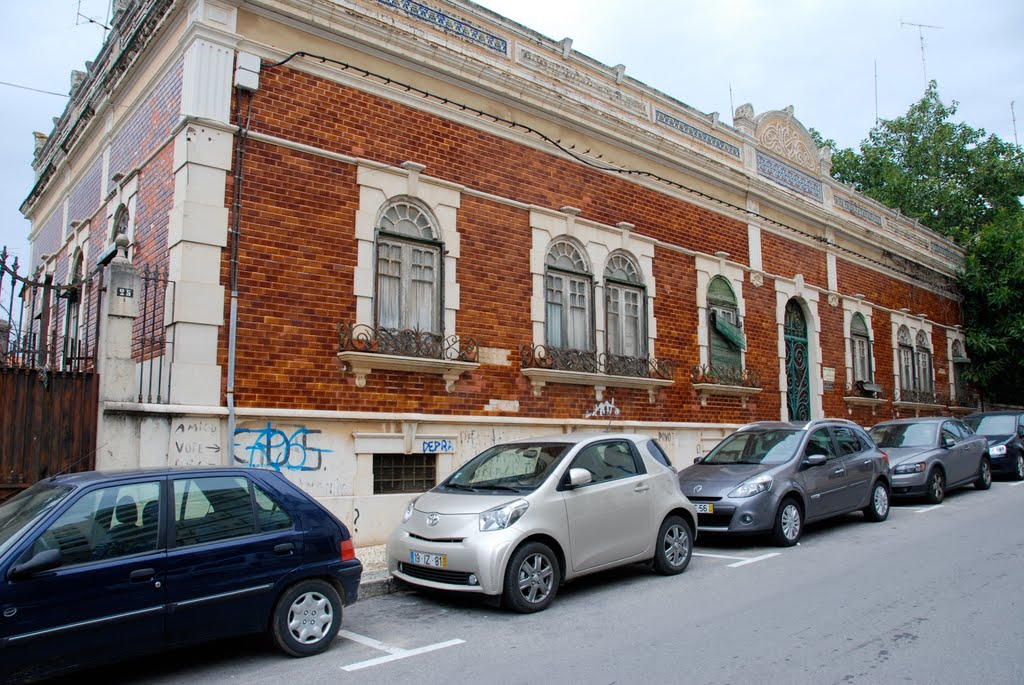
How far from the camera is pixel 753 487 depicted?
1004cm

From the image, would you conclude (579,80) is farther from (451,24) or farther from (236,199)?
(236,199)

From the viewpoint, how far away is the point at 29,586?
465 cm

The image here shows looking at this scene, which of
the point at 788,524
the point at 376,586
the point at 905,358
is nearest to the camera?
the point at 376,586

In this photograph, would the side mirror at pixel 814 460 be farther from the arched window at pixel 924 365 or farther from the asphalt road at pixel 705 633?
the arched window at pixel 924 365

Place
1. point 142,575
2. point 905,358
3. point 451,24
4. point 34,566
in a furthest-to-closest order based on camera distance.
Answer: point 905,358 → point 451,24 → point 142,575 → point 34,566

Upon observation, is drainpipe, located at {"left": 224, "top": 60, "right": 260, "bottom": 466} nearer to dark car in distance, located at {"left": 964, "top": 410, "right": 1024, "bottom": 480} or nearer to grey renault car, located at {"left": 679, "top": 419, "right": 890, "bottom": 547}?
grey renault car, located at {"left": 679, "top": 419, "right": 890, "bottom": 547}

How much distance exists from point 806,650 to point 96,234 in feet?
40.6

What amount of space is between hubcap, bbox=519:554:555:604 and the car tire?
691 cm

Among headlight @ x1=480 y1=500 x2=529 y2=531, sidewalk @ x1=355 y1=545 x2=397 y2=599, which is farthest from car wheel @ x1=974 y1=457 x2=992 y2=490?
sidewalk @ x1=355 y1=545 x2=397 y2=599

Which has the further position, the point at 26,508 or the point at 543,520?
the point at 543,520

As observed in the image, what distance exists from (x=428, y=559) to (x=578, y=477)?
158 centimetres

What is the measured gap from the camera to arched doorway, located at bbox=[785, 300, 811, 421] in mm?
18359

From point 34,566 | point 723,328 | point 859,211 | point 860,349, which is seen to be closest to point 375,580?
point 34,566

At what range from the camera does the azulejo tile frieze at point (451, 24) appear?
1140cm
